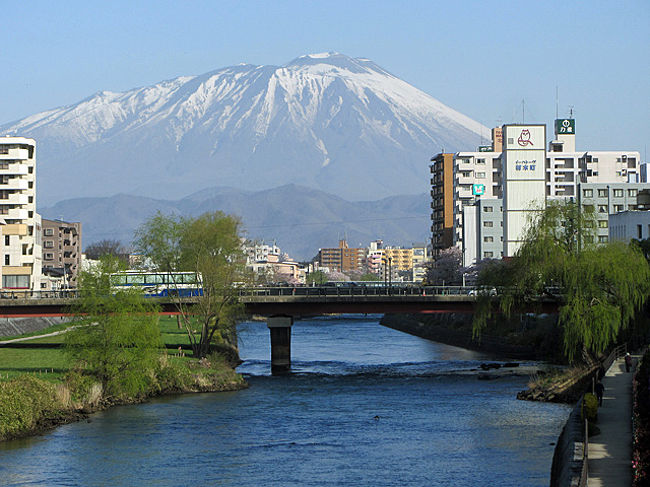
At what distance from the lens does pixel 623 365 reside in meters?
78.9

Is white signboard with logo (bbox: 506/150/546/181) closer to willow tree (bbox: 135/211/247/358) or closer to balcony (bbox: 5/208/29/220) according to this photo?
willow tree (bbox: 135/211/247/358)

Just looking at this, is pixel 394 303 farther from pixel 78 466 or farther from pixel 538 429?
pixel 78 466

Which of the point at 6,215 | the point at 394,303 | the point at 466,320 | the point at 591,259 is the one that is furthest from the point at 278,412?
the point at 6,215

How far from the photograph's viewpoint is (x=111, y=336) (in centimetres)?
7400

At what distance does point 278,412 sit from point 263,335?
333 feet

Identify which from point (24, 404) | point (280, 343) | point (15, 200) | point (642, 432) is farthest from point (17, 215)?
point (642, 432)

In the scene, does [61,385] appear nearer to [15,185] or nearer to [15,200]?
[15,200]

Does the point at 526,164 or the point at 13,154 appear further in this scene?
the point at 526,164

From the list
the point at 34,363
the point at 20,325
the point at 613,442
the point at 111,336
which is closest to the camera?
the point at 613,442

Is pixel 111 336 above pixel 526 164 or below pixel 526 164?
below

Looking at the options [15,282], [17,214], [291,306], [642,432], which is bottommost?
[642,432]

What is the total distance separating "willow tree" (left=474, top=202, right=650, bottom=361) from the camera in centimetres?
7625

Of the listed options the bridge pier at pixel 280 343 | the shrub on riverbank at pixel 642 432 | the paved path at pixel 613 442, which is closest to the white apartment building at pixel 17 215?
the bridge pier at pixel 280 343

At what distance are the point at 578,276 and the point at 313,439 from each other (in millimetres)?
26007
